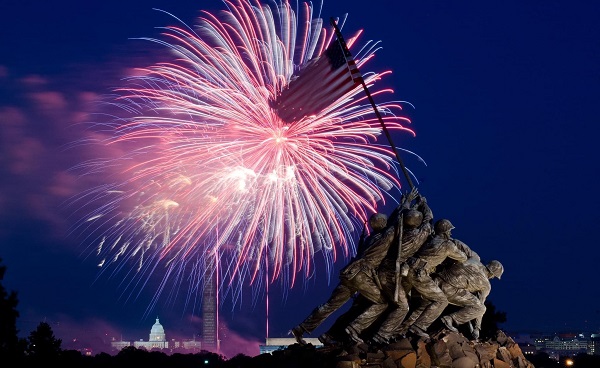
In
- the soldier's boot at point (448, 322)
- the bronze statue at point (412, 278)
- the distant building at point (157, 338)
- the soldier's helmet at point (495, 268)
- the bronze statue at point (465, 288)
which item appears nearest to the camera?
the soldier's boot at point (448, 322)

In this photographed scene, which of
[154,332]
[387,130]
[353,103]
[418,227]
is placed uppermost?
[154,332]

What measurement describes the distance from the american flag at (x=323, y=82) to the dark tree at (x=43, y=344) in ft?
60.1

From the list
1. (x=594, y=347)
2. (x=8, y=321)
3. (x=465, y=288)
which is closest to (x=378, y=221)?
(x=465, y=288)

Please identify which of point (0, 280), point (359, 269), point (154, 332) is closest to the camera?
point (359, 269)

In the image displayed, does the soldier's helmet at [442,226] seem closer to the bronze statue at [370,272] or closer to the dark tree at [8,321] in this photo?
the bronze statue at [370,272]

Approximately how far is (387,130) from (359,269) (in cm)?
478

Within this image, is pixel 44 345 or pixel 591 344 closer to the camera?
pixel 44 345

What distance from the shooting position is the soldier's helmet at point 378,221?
21.6m

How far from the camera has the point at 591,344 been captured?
340ft

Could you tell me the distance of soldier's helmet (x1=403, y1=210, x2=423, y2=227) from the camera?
20.9m

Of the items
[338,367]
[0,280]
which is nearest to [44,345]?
[0,280]

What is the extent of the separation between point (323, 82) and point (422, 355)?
8422 millimetres

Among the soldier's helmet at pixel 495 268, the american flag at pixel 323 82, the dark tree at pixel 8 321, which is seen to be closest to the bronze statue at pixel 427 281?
the soldier's helmet at pixel 495 268

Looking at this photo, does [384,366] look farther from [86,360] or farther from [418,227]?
[86,360]
